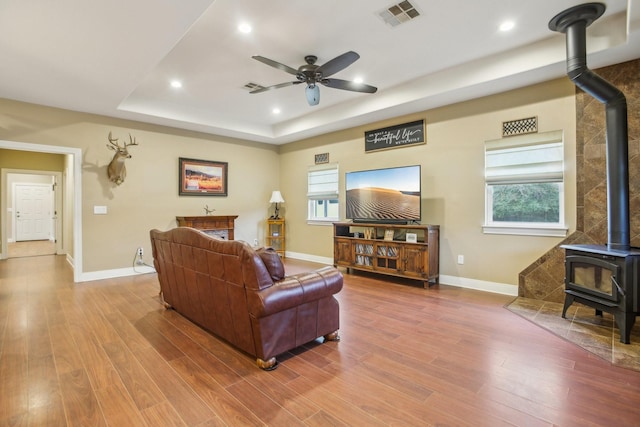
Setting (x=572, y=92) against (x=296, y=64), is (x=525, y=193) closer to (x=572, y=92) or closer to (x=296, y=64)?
(x=572, y=92)

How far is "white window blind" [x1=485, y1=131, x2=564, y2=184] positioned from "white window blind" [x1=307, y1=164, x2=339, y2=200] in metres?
2.89

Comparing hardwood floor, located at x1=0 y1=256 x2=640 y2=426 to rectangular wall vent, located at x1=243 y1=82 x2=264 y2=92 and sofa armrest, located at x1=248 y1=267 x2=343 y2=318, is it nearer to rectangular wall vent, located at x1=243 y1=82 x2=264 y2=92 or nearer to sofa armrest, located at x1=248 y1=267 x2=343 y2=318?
sofa armrest, located at x1=248 y1=267 x2=343 y2=318

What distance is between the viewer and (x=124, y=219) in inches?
210

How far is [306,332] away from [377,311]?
1254 millimetres

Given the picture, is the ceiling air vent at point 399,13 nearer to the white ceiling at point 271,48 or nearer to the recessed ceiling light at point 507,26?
the white ceiling at point 271,48

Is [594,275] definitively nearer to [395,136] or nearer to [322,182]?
[395,136]

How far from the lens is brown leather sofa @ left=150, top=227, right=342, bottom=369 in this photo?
2.16 m

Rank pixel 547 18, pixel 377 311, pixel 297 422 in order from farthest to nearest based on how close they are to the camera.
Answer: pixel 377 311
pixel 547 18
pixel 297 422

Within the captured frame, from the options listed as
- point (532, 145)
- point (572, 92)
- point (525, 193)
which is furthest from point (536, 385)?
point (572, 92)

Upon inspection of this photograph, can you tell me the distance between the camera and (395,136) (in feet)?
17.4

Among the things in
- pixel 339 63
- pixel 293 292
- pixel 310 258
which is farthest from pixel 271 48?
pixel 310 258

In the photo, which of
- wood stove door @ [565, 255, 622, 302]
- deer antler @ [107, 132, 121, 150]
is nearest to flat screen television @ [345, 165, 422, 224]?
wood stove door @ [565, 255, 622, 302]

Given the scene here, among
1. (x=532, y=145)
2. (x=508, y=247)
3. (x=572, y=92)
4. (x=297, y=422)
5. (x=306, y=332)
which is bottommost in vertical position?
(x=297, y=422)

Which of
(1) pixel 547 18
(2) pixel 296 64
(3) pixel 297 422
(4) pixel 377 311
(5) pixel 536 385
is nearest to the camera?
(3) pixel 297 422
